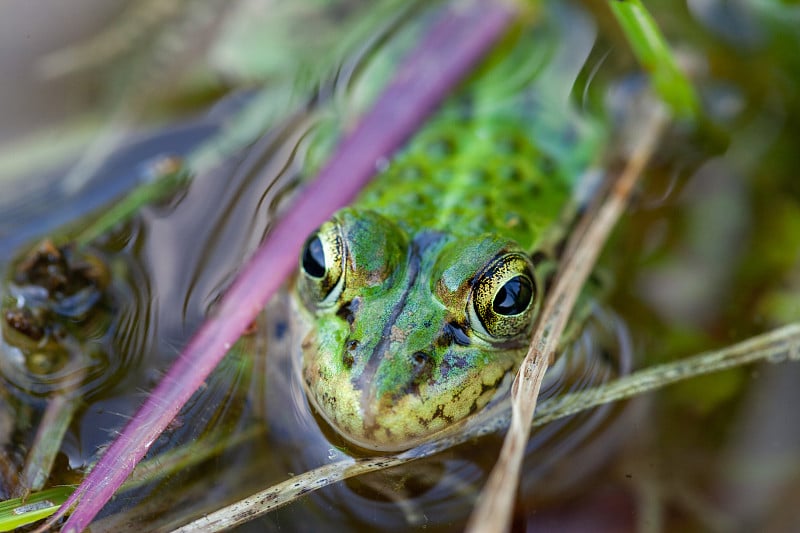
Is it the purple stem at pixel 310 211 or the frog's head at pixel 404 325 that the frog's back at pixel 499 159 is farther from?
the frog's head at pixel 404 325

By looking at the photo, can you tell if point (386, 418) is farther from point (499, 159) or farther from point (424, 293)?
point (499, 159)

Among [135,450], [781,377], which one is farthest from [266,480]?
[781,377]

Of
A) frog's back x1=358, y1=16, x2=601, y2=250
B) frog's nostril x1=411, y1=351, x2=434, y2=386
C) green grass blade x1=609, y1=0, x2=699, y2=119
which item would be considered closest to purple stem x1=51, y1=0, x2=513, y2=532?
frog's back x1=358, y1=16, x2=601, y2=250

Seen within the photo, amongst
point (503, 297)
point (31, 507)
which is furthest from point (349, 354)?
point (31, 507)

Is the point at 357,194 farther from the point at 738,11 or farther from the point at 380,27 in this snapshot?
the point at 738,11

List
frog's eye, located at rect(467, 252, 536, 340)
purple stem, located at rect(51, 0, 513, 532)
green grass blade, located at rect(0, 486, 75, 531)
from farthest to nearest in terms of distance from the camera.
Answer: frog's eye, located at rect(467, 252, 536, 340)
purple stem, located at rect(51, 0, 513, 532)
green grass blade, located at rect(0, 486, 75, 531)

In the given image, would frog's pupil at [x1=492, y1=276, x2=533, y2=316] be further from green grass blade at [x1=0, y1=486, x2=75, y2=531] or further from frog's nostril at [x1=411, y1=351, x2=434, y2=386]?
green grass blade at [x1=0, y1=486, x2=75, y2=531]
